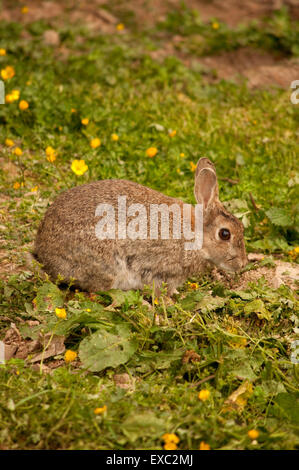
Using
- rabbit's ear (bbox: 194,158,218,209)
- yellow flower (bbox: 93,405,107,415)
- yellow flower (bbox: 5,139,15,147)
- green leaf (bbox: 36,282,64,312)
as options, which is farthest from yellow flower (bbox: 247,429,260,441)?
yellow flower (bbox: 5,139,15,147)

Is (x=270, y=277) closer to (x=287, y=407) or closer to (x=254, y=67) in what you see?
(x=287, y=407)

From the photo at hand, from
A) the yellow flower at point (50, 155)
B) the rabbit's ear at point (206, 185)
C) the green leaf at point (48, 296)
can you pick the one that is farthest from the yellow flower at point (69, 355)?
the yellow flower at point (50, 155)

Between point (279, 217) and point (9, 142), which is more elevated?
point (9, 142)

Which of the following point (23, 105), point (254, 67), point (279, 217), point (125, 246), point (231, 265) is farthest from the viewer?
point (254, 67)

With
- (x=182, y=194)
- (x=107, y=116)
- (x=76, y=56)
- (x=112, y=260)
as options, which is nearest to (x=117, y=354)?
(x=112, y=260)

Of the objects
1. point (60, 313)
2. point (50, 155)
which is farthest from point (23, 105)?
point (60, 313)

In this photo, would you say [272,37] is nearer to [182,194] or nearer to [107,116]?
[107,116]

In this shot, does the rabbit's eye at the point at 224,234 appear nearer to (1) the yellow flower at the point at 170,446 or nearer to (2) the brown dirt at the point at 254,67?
(1) the yellow flower at the point at 170,446
